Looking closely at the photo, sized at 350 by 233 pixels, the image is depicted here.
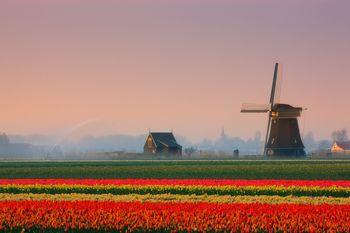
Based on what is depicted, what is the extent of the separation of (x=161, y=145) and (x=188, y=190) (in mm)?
77918

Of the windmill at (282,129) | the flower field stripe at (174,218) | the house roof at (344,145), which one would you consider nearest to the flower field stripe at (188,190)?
the flower field stripe at (174,218)

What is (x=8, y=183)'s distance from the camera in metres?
37.1

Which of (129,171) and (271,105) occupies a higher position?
(271,105)

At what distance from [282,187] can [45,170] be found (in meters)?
30.6

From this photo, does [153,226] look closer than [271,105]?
Yes

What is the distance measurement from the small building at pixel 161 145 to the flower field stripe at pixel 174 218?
292 feet

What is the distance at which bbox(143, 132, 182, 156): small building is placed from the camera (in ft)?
362

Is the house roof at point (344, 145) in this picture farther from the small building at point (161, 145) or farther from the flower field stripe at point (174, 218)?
the flower field stripe at point (174, 218)

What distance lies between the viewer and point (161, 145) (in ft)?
363

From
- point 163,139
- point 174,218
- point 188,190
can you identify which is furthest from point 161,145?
point 174,218

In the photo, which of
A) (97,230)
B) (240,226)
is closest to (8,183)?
(97,230)

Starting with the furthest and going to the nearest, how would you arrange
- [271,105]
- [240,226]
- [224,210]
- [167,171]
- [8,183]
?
[271,105], [167,171], [8,183], [224,210], [240,226]

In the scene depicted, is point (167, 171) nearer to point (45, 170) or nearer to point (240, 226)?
point (45, 170)

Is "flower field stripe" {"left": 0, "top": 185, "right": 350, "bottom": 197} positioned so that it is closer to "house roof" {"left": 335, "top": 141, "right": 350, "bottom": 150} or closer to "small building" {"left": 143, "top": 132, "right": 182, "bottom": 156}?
"small building" {"left": 143, "top": 132, "right": 182, "bottom": 156}
